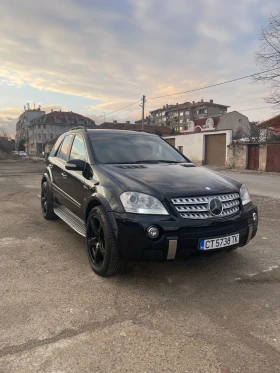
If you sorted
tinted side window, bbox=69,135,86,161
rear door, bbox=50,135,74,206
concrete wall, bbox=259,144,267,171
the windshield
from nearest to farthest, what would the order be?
1. the windshield
2. tinted side window, bbox=69,135,86,161
3. rear door, bbox=50,135,74,206
4. concrete wall, bbox=259,144,267,171

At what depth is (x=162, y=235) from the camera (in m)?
Answer: 2.82

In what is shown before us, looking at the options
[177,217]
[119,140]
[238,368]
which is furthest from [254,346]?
[119,140]

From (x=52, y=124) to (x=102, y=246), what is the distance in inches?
3546

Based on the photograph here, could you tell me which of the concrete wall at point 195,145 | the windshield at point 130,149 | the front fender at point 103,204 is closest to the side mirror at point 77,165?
the windshield at point 130,149

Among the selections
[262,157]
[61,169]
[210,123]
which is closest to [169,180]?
[61,169]

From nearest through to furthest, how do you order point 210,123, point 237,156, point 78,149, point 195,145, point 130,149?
point 130,149
point 78,149
point 237,156
point 195,145
point 210,123

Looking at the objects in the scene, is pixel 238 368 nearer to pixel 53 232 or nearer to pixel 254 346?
pixel 254 346

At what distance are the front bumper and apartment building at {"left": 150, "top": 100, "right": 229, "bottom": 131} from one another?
3288 inches

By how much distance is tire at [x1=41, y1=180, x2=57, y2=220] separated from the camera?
5.58m

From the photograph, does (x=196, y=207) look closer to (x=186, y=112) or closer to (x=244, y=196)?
(x=244, y=196)

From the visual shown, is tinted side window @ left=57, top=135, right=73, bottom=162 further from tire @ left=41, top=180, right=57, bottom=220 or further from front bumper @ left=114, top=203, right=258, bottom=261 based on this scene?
front bumper @ left=114, top=203, right=258, bottom=261

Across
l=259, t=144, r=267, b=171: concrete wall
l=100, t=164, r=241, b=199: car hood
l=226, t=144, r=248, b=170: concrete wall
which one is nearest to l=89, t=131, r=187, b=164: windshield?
l=100, t=164, r=241, b=199: car hood

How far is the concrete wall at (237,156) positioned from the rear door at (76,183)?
21.8 meters

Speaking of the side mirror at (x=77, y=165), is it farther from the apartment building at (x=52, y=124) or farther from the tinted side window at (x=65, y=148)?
the apartment building at (x=52, y=124)
